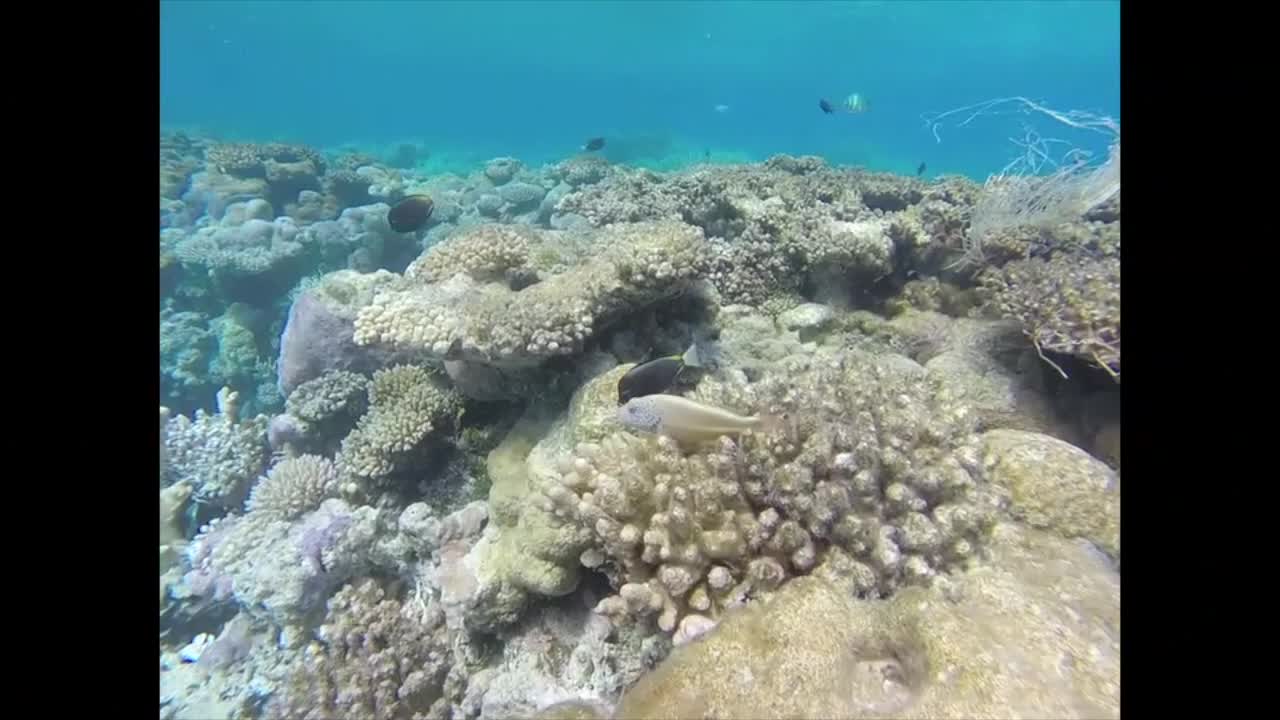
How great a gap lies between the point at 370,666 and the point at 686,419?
2464 millimetres

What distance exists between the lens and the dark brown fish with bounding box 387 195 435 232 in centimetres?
731

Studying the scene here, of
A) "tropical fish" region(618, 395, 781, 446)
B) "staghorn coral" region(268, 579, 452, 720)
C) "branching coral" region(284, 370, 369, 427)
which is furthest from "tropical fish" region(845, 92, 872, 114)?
"staghorn coral" region(268, 579, 452, 720)

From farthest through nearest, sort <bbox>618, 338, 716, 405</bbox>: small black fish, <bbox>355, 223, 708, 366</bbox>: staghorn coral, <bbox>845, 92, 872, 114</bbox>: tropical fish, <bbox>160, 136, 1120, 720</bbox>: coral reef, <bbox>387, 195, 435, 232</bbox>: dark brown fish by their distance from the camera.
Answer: <bbox>845, 92, 872, 114</bbox>: tropical fish < <bbox>387, 195, 435, 232</bbox>: dark brown fish < <bbox>355, 223, 708, 366</bbox>: staghorn coral < <bbox>618, 338, 716, 405</bbox>: small black fish < <bbox>160, 136, 1120, 720</bbox>: coral reef

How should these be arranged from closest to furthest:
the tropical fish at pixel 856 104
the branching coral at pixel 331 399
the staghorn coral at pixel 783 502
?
the staghorn coral at pixel 783 502
the branching coral at pixel 331 399
the tropical fish at pixel 856 104

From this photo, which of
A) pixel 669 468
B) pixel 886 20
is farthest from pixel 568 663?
pixel 886 20

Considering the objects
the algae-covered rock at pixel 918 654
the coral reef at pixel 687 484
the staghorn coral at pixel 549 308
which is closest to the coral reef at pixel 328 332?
the coral reef at pixel 687 484

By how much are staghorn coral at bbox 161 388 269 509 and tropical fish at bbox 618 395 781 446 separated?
526 cm

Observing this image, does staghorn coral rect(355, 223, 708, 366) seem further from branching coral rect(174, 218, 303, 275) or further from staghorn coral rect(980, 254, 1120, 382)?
branching coral rect(174, 218, 303, 275)

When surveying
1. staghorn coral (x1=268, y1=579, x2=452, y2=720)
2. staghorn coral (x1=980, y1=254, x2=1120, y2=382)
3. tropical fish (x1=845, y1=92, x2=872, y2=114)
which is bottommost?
staghorn coral (x1=268, y1=579, x2=452, y2=720)

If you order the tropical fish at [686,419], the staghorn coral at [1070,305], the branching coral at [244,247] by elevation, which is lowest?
the branching coral at [244,247]

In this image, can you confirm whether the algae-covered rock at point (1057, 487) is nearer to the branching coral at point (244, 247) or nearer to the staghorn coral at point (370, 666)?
the staghorn coral at point (370, 666)

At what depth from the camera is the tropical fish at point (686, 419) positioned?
10.2 ft

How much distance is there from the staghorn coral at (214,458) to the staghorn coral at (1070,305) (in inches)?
295
